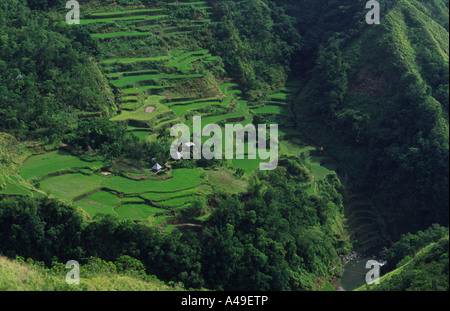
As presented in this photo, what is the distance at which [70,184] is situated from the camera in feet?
84.8

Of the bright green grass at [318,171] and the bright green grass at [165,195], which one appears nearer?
the bright green grass at [165,195]

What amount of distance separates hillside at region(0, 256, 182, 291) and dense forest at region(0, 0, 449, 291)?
80 centimetres

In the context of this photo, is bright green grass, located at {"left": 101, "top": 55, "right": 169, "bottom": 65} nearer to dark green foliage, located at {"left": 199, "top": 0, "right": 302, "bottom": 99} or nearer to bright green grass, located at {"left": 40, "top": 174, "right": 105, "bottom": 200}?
dark green foliage, located at {"left": 199, "top": 0, "right": 302, "bottom": 99}

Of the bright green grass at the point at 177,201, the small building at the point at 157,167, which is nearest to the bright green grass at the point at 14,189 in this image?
the bright green grass at the point at 177,201

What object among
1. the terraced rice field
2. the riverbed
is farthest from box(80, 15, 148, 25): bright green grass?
the riverbed

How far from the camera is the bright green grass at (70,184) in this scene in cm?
2516

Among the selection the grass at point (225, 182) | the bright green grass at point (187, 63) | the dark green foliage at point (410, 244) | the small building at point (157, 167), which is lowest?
the dark green foliage at point (410, 244)

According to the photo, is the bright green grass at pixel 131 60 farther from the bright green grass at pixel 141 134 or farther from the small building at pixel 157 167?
the small building at pixel 157 167

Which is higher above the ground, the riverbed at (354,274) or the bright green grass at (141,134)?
the bright green grass at (141,134)

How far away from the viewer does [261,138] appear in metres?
32.3

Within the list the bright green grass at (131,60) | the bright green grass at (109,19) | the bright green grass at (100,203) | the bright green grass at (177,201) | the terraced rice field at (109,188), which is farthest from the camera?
the bright green grass at (109,19)

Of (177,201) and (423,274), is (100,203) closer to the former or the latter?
(177,201)

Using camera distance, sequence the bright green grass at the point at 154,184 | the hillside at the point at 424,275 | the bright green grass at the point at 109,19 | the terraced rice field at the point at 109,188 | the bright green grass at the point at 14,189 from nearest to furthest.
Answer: the hillside at the point at 424,275, the bright green grass at the point at 14,189, the terraced rice field at the point at 109,188, the bright green grass at the point at 154,184, the bright green grass at the point at 109,19

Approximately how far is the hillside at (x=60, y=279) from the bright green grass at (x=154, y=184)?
426 centimetres
